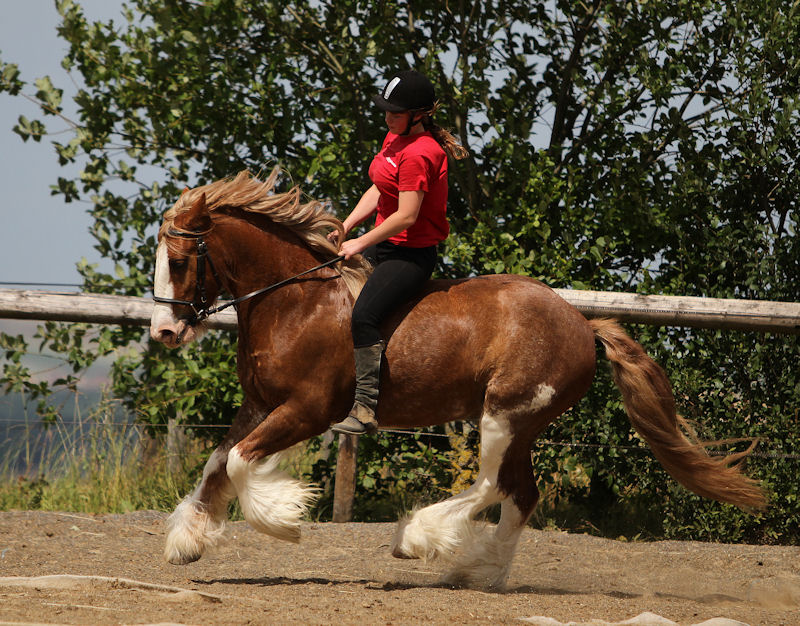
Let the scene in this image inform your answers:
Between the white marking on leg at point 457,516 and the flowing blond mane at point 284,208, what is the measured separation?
37.3 inches

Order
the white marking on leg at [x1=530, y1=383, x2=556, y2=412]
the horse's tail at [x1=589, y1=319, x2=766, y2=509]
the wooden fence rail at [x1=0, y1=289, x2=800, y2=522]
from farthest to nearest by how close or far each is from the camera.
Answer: the wooden fence rail at [x1=0, y1=289, x2=800, y2=522]
the horse's tail at [x1=589, y1=319, x2=766, y2=509]
the white marking on leg at [x1=530, y1=383, x2=556, y2=412]

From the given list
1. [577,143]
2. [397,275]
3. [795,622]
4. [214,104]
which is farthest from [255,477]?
[577,143]

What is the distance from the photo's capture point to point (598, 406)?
630 cm

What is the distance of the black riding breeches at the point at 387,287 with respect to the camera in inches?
166

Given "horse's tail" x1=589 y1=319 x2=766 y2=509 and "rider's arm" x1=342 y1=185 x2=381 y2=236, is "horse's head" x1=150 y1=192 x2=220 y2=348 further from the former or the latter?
"horse's tail" x1=589 y1=319 x2=766 y2=509

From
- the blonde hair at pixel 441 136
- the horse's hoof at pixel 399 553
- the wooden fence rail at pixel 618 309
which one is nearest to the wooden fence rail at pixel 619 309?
the wooden fence rail at pixel 618 309

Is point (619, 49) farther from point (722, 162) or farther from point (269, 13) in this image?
point (269, 13)

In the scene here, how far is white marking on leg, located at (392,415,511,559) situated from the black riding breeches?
27.3 inches

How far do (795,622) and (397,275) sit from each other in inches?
92.6

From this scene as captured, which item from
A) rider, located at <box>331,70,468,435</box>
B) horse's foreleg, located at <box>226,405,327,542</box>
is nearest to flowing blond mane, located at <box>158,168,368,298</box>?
rider, located at <box>331,70,468,435</box>

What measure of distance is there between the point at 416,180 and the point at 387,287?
0.51 meters

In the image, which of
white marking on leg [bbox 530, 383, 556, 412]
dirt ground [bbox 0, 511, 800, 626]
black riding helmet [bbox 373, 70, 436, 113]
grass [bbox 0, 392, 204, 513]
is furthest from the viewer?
grass [bbox 0, 392, 204, 513]

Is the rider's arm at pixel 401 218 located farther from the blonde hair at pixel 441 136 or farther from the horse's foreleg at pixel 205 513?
the horse's foreleg at pixel 205 513

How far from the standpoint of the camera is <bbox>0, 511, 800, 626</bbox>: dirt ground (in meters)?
3.53
